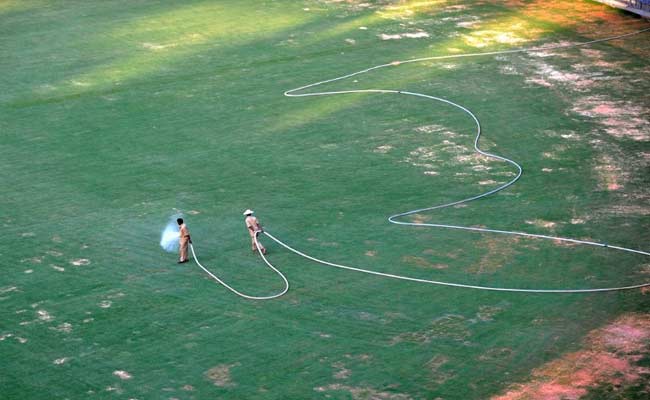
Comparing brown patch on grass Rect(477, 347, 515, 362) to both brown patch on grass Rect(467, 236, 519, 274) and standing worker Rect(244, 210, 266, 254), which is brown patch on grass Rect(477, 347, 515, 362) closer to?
brown patch on grass Rect(467, 236, 519, 274)

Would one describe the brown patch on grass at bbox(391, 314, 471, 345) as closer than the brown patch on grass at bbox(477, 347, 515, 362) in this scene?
No

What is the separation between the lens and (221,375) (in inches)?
525

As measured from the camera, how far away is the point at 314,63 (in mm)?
25234

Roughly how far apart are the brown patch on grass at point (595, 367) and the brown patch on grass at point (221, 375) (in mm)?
3341

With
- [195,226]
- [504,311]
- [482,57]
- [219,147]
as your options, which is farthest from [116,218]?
[482,57]

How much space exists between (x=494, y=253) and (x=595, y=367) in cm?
344

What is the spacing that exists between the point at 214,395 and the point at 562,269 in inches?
229

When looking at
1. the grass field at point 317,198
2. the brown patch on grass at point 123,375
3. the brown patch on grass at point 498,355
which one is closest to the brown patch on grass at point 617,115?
the grass field at point 317,198

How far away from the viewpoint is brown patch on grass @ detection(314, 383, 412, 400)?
1277 centimetres

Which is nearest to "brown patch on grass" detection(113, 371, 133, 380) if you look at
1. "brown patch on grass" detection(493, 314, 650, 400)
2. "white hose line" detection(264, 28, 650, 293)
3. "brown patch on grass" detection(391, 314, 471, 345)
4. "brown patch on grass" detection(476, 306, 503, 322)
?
"brown patch on grass" detection(391, 314, 471, 345)

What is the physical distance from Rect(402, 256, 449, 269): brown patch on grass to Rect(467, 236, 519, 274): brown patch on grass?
452mm

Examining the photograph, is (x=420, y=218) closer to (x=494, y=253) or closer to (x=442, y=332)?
(x=494, y=253)

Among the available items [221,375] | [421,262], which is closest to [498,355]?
[421,262]

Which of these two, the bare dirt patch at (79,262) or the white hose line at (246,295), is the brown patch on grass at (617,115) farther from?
the bare dirt patch at (79,262)
